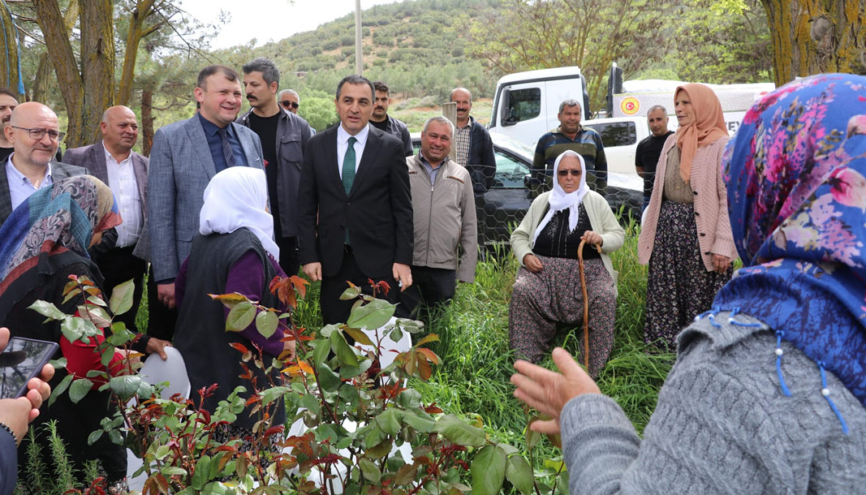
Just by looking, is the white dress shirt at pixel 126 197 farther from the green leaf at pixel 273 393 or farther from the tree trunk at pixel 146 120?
the tree trunk at pixel 146 120

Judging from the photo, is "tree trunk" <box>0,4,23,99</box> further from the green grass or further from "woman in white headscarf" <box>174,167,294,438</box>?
"woman in white headscarf" <box>174,167,294,438</box>

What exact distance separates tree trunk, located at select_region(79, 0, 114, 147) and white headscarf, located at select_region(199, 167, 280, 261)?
481 centimetres

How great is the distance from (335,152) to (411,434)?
2959 millimetres

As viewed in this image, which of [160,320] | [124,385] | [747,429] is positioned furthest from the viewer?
[160,320]

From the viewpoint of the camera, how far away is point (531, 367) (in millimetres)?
1301

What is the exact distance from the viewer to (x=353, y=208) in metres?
4.11

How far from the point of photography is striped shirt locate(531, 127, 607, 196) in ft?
19.5

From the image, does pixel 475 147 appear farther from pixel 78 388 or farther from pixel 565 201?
pixel 78 388

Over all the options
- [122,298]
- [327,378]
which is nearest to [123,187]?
[122,298]

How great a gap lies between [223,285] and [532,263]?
2.33 meters

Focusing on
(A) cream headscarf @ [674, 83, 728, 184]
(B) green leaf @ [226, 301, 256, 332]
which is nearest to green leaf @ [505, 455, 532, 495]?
(B) green leaf @ [226, 301, 256, 332]

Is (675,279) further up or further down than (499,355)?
further up

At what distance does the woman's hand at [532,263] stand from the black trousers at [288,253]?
65.3 inches

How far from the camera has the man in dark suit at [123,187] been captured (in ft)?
13.9
